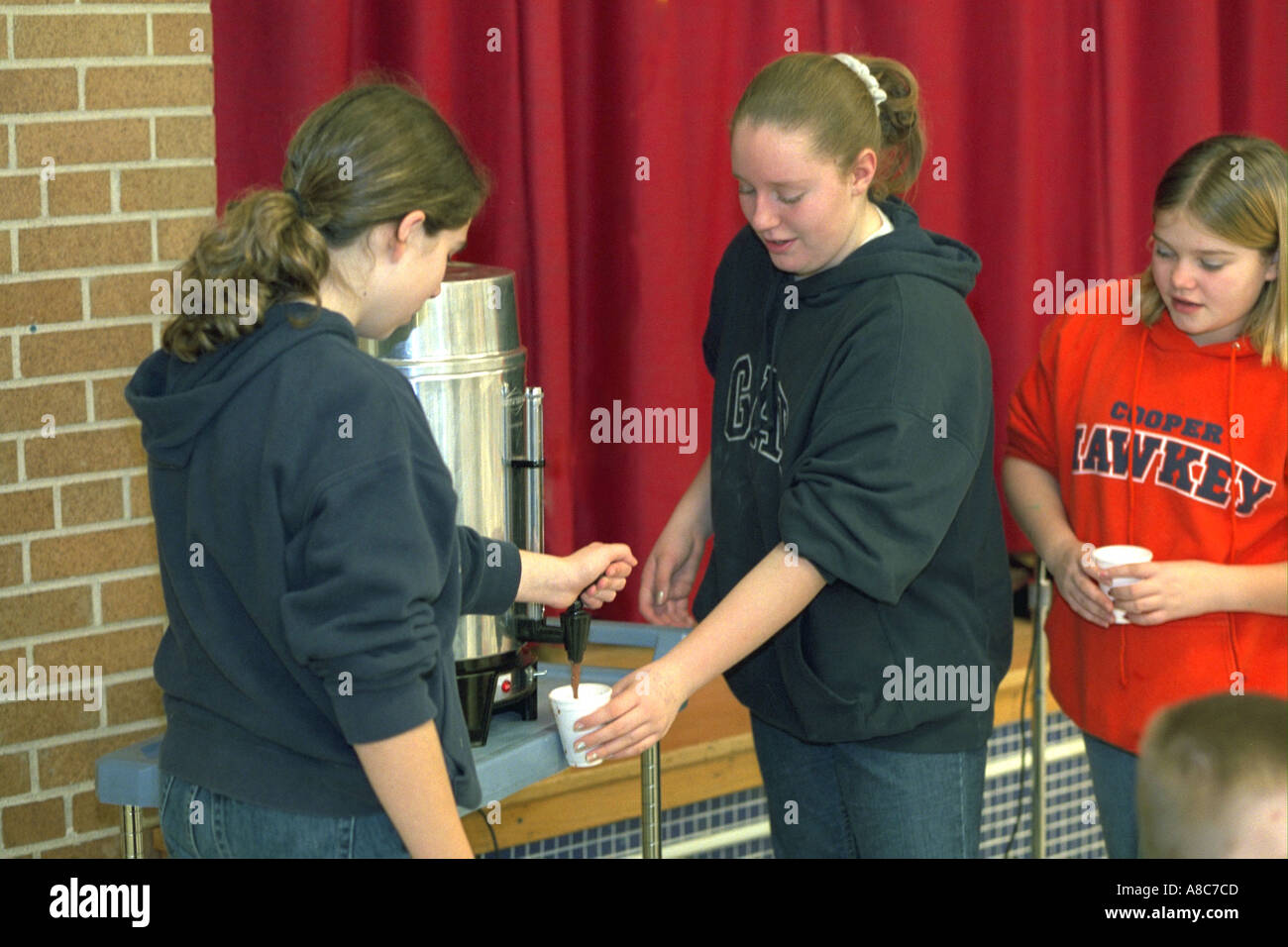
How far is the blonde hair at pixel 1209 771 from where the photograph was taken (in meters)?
0.86

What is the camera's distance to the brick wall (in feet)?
6.30

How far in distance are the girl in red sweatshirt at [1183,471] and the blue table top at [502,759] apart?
52 centimetres

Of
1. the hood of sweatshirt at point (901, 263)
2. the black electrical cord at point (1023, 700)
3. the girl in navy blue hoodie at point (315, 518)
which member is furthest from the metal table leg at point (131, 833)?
the black electrical cord at point (1023, 700)

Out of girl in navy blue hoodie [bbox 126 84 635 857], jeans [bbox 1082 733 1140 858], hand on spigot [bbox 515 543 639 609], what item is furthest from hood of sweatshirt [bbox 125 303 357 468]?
jeans [bbox 1082 733 1140 858]

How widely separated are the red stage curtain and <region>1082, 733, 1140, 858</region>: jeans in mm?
991

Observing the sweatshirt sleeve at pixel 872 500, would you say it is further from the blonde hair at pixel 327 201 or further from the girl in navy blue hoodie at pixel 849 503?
the blonde hair at pixel 327 201

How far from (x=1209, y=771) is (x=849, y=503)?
0.60 meters

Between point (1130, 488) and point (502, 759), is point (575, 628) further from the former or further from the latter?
point (1130, 488)

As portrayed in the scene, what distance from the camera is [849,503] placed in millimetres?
1437

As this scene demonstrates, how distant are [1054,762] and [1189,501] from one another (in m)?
1.41

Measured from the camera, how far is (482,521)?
162 centimetres

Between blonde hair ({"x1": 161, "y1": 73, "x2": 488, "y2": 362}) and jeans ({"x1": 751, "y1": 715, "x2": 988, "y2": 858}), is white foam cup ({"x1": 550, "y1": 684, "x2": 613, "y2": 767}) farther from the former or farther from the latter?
blonde hair ({"x1": 161, "y1": 73, "x2": 488, "y2": 362})

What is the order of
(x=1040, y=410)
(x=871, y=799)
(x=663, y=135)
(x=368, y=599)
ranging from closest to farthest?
(x=368, y=599), (x=871, y=799), (x=1040, y=410), (x=663, y=135)

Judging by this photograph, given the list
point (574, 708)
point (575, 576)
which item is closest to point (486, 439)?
point (575, 576)
